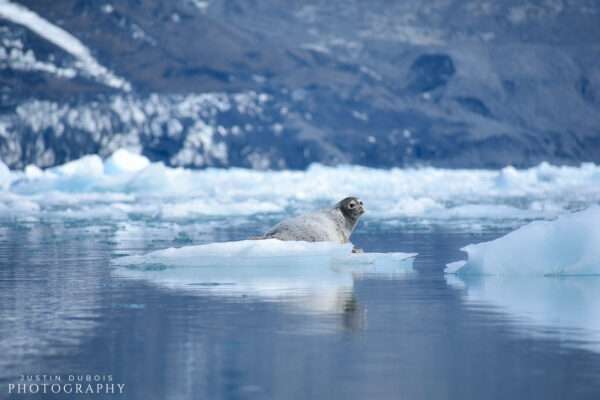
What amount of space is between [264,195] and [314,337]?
30.4 m

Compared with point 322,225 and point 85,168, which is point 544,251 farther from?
point 85,168

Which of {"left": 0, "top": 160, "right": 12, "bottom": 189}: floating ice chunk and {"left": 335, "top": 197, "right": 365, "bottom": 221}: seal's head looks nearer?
{"left": 335, "top": 197, "right": 365, "bottom": 221}: seal's head

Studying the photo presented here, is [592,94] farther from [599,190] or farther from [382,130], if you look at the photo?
[599,190]

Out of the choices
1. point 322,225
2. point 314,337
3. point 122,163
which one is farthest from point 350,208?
point 122,163

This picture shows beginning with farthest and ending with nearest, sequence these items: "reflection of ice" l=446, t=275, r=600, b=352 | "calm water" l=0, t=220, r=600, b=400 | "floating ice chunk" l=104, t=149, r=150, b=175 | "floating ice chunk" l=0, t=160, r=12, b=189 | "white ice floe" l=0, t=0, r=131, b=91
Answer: "white ice floe" l=0, t=0, r=131, b=91 → "floating ice chunk" l=104, t=149, r=150, b=175 → "floating ice chunk" l=0, t=160, r=12, b=189 → "reflection of ice" l=446, t=275, r=600, b=352 → "calm water" l=0, t=220, r=600, b=400

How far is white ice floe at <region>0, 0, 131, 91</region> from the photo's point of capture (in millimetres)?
100750

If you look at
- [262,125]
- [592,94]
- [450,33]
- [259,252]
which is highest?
[450,33]

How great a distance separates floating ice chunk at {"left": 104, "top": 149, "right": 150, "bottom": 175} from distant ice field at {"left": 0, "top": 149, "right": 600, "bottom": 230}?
1.8 inches

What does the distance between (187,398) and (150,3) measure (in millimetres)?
124737

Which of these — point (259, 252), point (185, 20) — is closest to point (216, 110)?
point (185, 20)

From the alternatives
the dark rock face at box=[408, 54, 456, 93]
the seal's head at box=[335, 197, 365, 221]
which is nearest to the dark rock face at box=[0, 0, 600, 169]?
the dark rock face at box=[408, 54, 456, 93]

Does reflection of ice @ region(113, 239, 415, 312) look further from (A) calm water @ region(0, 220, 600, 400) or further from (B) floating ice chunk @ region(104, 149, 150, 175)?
(B) floating ice chunk @ region(104, 149, 150, 175)

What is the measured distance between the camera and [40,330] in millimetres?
7055

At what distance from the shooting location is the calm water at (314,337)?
546 cm
